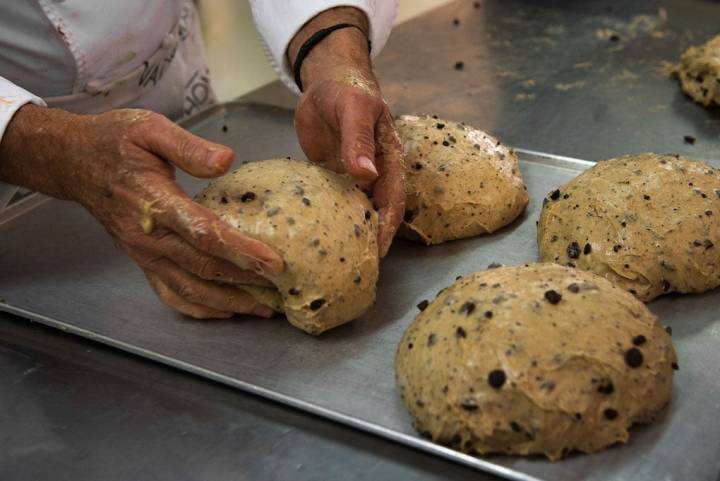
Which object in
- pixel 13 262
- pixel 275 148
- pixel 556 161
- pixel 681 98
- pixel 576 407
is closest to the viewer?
pixel 576 407

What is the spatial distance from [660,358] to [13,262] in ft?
4.86

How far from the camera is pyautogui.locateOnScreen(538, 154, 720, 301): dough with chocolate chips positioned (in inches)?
62.9

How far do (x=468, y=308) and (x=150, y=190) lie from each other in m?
0.62

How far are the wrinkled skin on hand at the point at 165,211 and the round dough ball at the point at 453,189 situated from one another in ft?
1.53

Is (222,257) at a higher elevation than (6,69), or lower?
lower

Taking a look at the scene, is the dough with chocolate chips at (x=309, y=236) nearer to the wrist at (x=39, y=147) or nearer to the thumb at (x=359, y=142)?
the thumb at (x=359, y=142)

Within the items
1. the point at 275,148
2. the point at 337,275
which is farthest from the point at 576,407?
the point at 275,148

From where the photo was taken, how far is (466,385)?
4.17ft

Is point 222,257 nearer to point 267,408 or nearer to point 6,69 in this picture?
point 267,408

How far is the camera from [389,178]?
5.59ft

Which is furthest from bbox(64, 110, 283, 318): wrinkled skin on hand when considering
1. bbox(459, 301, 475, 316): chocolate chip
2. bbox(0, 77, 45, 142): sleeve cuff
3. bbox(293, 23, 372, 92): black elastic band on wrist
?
bbox(293, 23, 372, 92): black elastic band on wrist

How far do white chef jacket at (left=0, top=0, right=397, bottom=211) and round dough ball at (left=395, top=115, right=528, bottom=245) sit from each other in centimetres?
42

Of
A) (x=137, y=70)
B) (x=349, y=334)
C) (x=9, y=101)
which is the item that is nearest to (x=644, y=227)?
(x=349, y=334)

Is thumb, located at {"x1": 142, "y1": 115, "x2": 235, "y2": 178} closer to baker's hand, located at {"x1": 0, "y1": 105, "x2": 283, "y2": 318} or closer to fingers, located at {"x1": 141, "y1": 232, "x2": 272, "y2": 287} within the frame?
baker's hand, located at {"x1": 0, "y1": 105, "x2": 283, "y2": 318}
